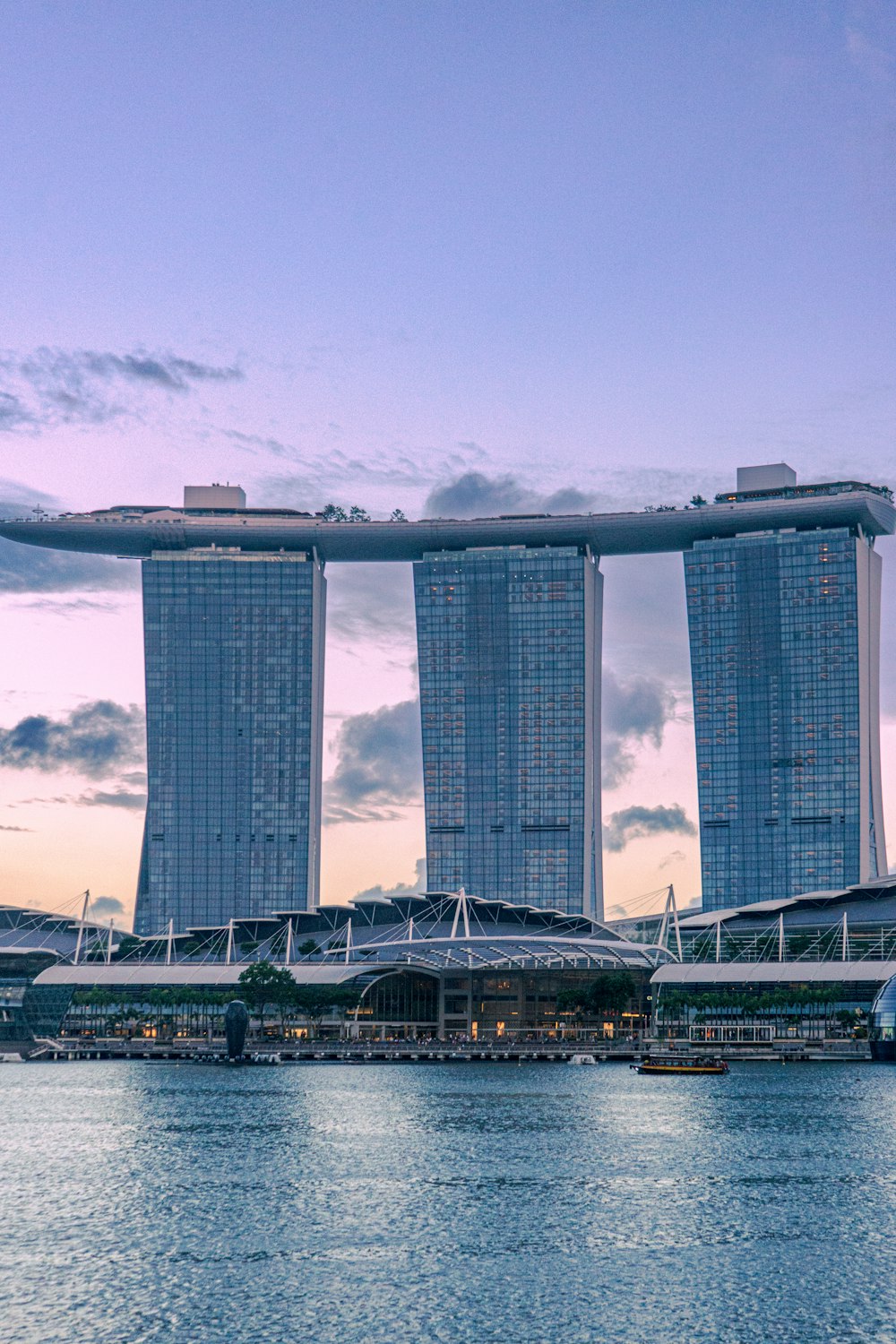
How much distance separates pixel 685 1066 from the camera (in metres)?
178

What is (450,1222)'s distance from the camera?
7588 cm

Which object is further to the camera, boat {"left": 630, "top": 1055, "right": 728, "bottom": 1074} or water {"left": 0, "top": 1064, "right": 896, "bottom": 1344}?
boat {"left": 630, "top": 1055, "right": 728, "bottom": 1074}

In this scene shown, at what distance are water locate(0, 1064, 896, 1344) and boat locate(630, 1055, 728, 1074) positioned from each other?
40.6 m

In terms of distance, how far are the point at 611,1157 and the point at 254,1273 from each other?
1489 inches

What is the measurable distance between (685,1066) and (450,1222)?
107m

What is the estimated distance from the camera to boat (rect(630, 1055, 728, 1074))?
178 m

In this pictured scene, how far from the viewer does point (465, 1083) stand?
16250 cm

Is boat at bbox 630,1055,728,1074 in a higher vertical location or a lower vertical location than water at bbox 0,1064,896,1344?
lower

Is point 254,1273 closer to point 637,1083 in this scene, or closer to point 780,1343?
point 780,1343

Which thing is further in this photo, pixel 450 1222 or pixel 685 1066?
pixel 685 1066

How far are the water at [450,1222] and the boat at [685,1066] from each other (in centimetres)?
4061

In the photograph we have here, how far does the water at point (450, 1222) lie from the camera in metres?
57.7

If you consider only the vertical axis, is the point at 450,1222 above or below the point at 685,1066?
above

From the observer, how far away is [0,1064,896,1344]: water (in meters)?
57.7
